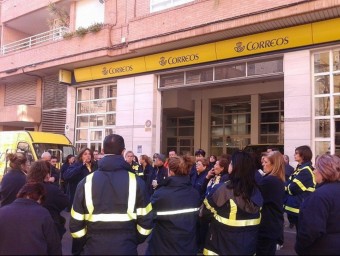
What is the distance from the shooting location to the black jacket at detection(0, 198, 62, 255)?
3.32 m

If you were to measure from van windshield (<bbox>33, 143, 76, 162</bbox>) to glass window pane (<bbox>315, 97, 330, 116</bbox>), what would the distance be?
27.6 ft

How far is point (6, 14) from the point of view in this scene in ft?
71.2

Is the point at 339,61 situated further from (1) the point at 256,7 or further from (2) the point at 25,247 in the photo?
(2) the point at 25,247

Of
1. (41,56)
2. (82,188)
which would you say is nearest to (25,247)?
(82,188)

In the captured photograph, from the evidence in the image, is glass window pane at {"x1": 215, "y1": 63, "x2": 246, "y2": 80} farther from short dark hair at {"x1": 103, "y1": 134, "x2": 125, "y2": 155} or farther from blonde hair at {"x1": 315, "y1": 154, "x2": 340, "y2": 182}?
short dark hair at {"x1": 103, "y1": 134, "x2": 125, "y2": 155}

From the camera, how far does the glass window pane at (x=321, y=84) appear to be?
36.9 feet

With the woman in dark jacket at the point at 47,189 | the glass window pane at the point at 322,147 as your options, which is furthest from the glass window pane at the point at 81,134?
the woman in dark jacket at the point at 47,189

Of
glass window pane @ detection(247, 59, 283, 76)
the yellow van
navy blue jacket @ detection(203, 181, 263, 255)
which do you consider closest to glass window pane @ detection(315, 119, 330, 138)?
glass window pane @ detection(247, 59, 283, 76)

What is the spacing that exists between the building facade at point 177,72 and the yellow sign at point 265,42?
0.10 feet

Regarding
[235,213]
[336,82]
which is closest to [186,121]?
[336,82]

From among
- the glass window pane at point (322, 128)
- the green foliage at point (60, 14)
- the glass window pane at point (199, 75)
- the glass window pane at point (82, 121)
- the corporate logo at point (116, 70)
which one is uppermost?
the green foliage at point (60, 14)

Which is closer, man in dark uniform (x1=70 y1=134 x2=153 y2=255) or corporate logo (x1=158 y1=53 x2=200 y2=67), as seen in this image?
man in dark uniform (x1=70 y1=134 x2=153 y2=255)

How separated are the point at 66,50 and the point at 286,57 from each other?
9697 mm

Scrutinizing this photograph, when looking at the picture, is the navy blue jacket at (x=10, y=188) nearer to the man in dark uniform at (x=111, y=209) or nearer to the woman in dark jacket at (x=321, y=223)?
the man in dark uniform at (x=111, y=209)
